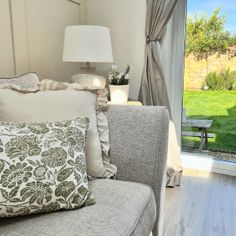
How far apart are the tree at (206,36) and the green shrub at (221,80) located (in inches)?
6.2

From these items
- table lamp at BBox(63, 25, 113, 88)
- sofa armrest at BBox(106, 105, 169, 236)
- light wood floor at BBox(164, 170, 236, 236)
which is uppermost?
table lamp at BBox(63, 25, 113, 88)

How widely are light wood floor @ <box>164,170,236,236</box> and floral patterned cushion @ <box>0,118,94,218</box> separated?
0.83 m

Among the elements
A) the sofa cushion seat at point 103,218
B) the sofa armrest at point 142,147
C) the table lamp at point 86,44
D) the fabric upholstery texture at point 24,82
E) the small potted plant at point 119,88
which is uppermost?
the table lamp at point 86,44

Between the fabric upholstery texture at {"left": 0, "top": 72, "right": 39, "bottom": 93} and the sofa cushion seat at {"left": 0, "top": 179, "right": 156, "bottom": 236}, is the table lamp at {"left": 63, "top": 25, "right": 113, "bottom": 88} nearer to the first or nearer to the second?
the fabric upholstery texture at {"left": 0, "top": 72, "right": 39, "bottom": 93}

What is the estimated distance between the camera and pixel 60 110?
1099 mm

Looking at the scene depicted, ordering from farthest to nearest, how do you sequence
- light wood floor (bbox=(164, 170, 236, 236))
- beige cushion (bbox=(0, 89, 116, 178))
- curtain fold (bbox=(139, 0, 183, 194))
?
1. curtain fold (bbox=(139, 0, 183, 194))
2. light wood floor (bbox=(164, 170, 236, 236))
3. beige cushion (bbox=(0, 89, 116, 178))

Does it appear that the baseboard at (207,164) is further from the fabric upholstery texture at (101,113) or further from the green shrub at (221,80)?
the fabric upholstery texture at (101,113)

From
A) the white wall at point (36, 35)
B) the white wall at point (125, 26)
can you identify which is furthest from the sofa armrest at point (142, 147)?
the white wall at point (125, 26)

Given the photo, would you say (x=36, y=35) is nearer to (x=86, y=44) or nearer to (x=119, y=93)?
(x=86, y=44)

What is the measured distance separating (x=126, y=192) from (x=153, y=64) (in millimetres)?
1422

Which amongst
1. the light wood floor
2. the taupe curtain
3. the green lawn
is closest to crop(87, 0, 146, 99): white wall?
the taupe curtain

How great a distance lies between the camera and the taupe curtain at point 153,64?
7.02 feet

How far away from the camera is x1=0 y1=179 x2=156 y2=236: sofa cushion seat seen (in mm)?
782

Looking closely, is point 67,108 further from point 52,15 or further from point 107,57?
point 52,15
